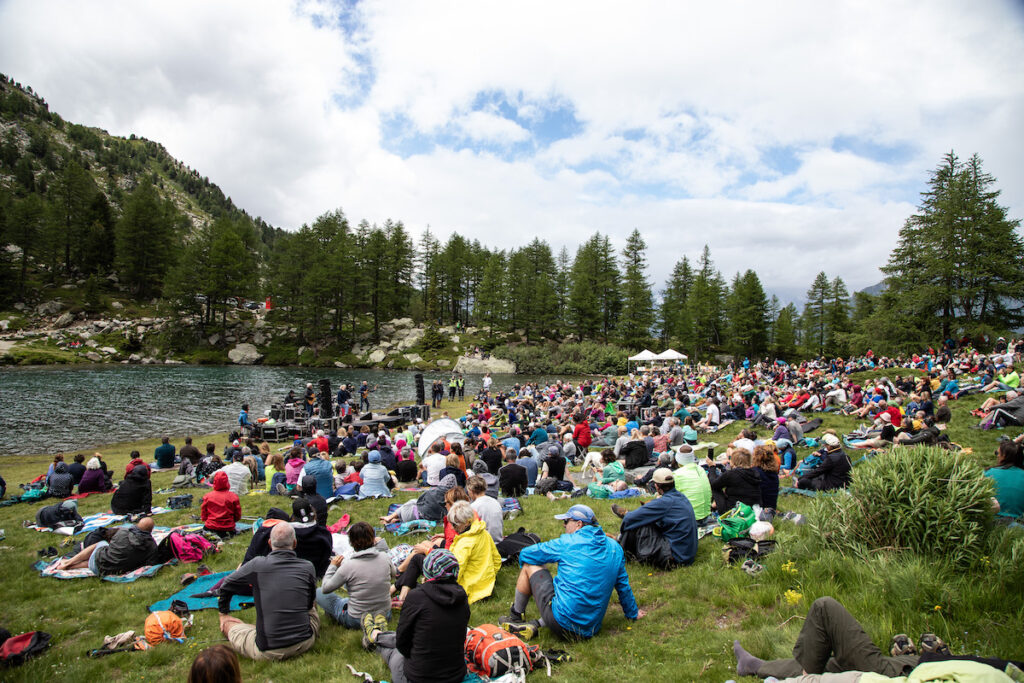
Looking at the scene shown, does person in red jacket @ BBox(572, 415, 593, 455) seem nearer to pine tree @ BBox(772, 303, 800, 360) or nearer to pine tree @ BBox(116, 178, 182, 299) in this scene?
pine tree @ BBox(772, 303, 800, 360)

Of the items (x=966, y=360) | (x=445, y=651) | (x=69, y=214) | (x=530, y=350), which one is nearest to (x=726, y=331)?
(x=530, y=350)

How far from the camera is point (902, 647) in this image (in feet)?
11.0

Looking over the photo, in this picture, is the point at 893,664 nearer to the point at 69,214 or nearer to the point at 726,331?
the point at 726,331

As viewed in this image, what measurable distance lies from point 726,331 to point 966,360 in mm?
45293

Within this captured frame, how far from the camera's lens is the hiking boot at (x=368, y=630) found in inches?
185

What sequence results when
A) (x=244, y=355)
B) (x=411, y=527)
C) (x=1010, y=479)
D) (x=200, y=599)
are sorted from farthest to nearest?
(x=244, y=355), (x=411, y=527), (x=200, y=599), (x=1010, y=479)

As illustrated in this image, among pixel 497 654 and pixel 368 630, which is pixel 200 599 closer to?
pixel 368 630

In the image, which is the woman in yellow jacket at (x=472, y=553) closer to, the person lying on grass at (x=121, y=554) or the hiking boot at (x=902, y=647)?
the hiking boot at (x=902, y=647)

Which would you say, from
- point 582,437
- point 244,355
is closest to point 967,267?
point 582,437

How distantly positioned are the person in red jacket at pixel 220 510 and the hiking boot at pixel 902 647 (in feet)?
30.8

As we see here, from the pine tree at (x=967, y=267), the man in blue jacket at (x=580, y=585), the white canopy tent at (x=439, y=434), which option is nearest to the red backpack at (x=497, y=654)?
the man in blue jacket at (x=580, y=585)

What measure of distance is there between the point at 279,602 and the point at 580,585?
2880 millimetres

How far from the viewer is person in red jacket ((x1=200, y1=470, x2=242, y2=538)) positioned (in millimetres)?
8359

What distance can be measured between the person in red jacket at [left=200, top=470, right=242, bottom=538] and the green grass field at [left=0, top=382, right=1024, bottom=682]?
5.01 feet
